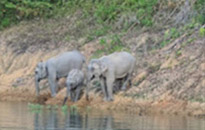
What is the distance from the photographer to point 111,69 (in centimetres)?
2930

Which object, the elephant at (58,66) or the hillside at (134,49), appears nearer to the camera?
the hillside at (134,49)

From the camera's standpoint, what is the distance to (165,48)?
101 feet

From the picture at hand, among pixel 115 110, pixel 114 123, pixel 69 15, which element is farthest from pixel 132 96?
pixel 69 15

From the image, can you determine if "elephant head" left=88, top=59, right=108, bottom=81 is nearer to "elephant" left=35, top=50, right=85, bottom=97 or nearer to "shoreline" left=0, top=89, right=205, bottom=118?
"shoreline" left=0, top=89, right=205, bottom=118

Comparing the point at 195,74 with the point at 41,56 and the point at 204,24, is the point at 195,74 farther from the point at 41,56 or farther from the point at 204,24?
the point at 41,56

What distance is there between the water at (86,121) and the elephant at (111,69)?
2.27 metres

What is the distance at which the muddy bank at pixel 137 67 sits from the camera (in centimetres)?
2747

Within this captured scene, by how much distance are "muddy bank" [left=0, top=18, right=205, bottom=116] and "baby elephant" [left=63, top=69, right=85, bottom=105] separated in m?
0.42

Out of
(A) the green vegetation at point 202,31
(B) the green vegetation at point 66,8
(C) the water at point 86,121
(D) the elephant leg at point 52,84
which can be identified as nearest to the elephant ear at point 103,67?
(C) the water at point 86,121

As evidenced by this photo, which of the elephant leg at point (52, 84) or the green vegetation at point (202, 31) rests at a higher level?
the green vegetation at point (202, 31)

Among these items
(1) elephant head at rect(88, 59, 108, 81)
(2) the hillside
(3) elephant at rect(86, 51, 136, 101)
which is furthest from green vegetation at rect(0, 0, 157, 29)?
(1) elephant head at rect(88, 59, 108, 81)

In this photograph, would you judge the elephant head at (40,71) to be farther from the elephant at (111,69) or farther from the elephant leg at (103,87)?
the elephant leg at (103,87)

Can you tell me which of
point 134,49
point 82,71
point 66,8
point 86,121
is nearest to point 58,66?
point 82,71

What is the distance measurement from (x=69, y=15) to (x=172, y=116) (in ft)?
41.6
